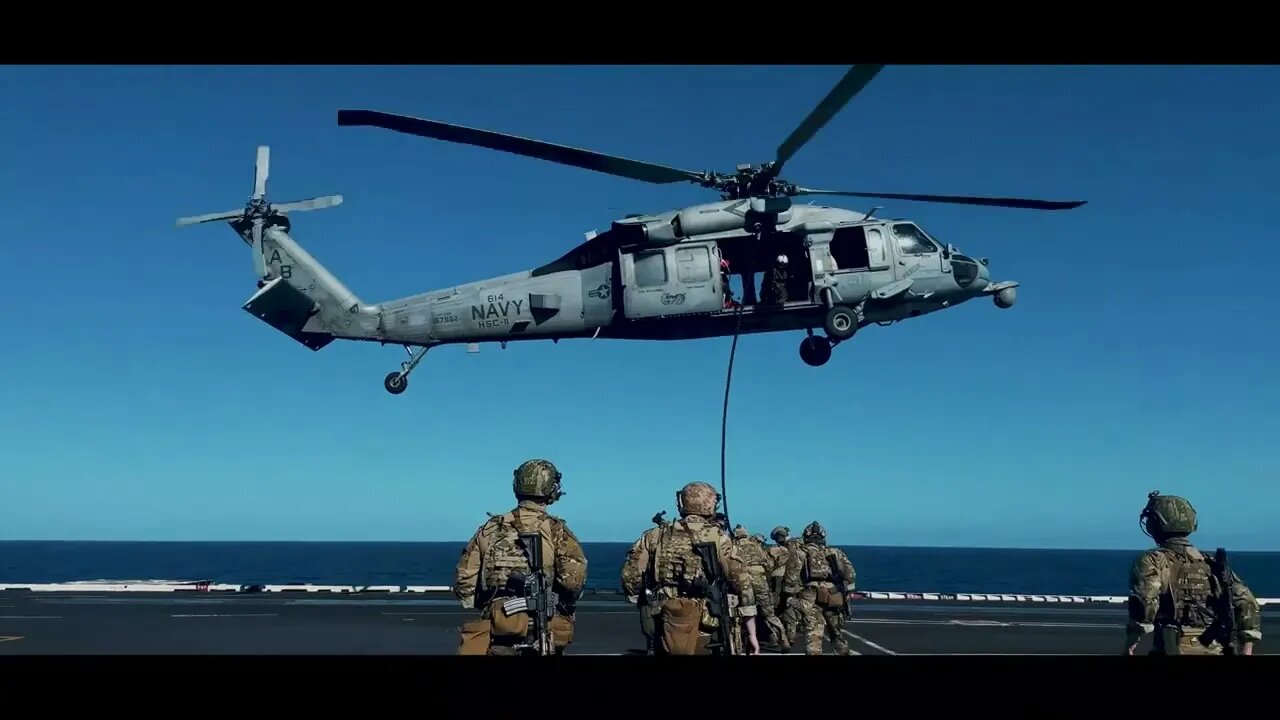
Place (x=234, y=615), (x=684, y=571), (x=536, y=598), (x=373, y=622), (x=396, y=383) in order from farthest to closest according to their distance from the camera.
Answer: (x=234, y=615) → (x=373, y=622) → (x=396, y=383) → (x=684, y=571) → (x=536, y=598)

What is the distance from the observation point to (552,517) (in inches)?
296

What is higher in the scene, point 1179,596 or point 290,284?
point 290,284

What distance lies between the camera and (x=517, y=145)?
12766 mm

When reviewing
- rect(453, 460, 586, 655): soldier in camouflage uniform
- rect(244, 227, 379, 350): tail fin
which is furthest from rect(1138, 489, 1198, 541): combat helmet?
rect(244, 227, 379, 350): tail fin

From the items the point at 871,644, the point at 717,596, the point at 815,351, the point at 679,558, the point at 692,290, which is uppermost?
the point at 692,290

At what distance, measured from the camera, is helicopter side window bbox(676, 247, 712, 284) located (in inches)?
619

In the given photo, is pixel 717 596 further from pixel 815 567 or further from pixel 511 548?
pixel 815 567

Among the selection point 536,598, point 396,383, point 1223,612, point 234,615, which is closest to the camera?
point 536,598

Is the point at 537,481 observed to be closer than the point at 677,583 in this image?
Yes

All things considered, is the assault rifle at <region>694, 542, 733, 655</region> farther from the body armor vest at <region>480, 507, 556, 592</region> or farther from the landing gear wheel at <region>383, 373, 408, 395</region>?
the landing gear wheel at <region>383, 373, 408, 395</region>

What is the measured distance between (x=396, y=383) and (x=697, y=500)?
7908mm

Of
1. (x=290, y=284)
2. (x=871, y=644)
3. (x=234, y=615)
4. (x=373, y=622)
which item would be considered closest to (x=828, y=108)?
(x=871, y=644)
